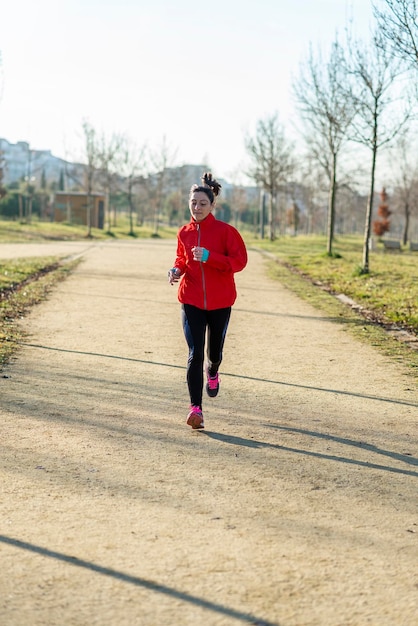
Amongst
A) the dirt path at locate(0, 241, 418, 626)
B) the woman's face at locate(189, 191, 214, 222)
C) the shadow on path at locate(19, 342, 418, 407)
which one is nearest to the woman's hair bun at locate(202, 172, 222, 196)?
the woman's face at locate(189, 191, 214, 222)

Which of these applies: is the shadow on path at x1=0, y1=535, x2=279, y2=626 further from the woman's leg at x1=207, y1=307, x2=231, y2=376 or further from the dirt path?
the woman's leg at x1=207, y1=307, x2=231, y2=376

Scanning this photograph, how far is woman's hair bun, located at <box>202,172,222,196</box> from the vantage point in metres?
6.54

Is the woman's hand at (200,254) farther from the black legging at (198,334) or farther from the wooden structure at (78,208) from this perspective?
the wooden structure at (78,208)

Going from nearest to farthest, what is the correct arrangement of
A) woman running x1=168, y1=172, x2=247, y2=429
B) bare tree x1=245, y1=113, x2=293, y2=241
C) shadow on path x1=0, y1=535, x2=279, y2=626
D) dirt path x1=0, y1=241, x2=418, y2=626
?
shadow on path x1=0, y1=535, x2=279, y2=626 < dirt path x1=0, y1=241, x2=418, y2=626 < woman running x1=168, y1=172, x2=247, y2=429 < bare tree x1=245, y1=113, x2=293, y2=241

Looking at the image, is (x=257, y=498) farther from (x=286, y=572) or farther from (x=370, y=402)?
(x=370, y=402)

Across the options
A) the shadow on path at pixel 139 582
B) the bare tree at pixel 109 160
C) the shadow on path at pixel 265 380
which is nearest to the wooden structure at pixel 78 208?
the bare tree at pixel 109 160

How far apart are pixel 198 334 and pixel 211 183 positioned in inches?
45.0

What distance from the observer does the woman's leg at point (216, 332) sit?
657 cm

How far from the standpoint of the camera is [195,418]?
6250 mm

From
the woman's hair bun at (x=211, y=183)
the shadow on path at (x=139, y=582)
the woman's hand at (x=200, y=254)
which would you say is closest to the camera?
the shadow on path at (x=139, y=582)

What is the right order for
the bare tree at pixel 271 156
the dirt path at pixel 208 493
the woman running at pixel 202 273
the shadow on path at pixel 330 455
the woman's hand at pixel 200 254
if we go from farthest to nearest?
the bare tree at pixel 271 156, the woman running at pixel 202 273, the woman's hand at pixel 200 254, the shadow on path at pixel 330 455, the dirt path at pixel 208 493

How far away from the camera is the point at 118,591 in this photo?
3.52 metres

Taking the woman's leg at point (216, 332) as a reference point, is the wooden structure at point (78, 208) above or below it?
above

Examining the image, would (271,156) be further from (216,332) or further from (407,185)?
(216,332)
